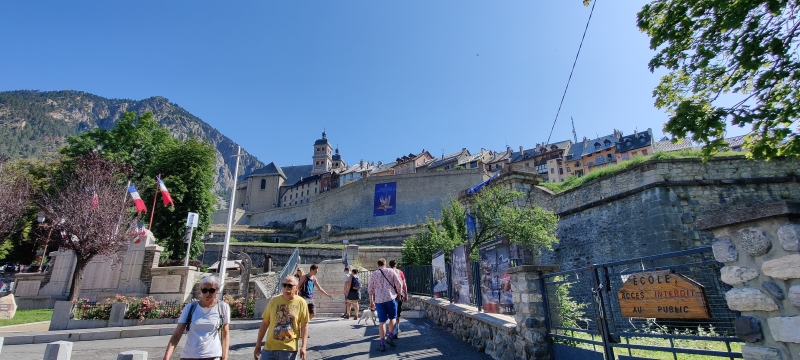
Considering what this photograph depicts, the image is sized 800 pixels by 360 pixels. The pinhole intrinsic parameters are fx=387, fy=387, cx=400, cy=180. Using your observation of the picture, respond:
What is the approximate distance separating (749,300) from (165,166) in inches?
1191

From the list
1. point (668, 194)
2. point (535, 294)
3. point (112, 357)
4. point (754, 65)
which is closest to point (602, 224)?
point (668, 194)

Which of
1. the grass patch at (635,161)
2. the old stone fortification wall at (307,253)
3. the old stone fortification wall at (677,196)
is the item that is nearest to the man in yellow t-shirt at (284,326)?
the old stone fortification wall at (677,196)

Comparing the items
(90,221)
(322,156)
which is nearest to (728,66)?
(90,221)

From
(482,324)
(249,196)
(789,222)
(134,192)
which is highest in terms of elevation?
(249,196)

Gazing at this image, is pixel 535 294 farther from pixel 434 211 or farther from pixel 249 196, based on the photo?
pixel 249 196

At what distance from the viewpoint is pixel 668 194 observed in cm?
1438

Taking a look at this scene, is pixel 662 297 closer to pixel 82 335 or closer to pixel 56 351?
pixel 56 351

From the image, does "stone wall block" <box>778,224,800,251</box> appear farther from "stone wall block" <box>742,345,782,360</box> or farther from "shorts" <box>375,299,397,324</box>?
"shorts" <box>375,299,397,324</box>

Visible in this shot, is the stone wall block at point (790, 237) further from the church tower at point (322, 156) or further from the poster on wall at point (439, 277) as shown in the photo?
the church tower at point (322, 156)

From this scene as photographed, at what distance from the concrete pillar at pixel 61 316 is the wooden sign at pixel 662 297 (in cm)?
1378

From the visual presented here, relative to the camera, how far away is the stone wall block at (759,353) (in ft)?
8.60

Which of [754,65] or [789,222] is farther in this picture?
[754,65]

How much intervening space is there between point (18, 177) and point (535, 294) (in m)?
29.1

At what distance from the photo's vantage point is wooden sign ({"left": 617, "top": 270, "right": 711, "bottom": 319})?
3.17 meters
